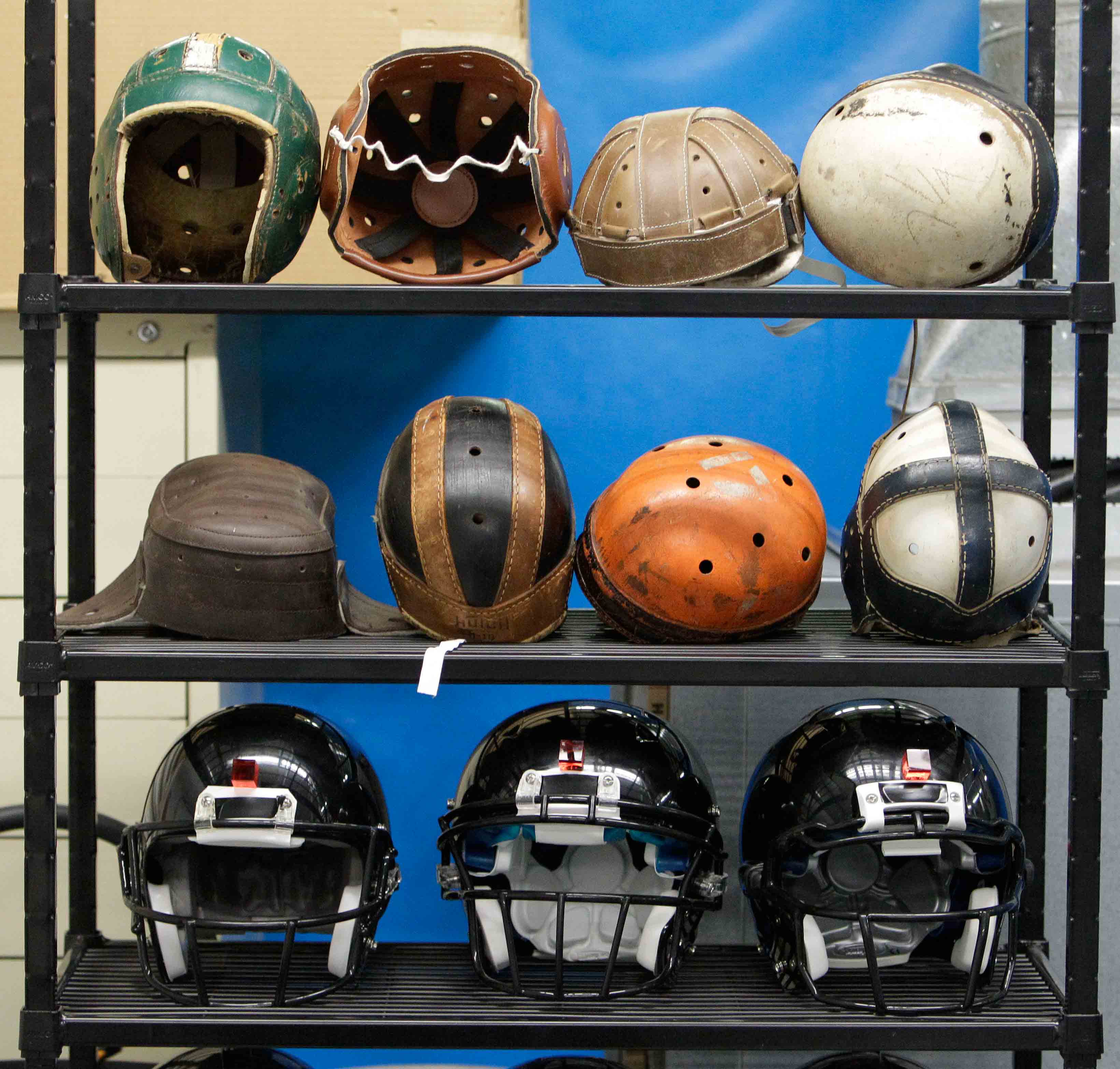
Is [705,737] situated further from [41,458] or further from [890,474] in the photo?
[41,458]

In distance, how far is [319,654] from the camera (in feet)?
5.30

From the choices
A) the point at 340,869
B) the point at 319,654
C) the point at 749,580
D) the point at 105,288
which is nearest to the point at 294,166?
the point at 105,288

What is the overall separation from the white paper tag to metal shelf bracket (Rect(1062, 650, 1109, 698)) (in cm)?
76

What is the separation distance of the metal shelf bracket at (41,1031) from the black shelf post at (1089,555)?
1.26m

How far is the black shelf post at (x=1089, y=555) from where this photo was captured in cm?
160

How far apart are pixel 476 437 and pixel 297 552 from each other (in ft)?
0.90

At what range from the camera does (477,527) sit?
1.66 m

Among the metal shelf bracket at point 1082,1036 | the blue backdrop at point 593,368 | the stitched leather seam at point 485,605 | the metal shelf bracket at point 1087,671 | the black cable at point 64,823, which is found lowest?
the metal shelf bracket at point 1082,1036

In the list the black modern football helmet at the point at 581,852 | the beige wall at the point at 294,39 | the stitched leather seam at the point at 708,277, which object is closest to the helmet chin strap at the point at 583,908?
the black modern football helmet at the point at 581,852

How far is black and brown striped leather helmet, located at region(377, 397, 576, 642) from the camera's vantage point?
1.66 m

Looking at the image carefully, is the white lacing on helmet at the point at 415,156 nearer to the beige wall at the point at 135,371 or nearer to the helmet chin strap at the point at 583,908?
the beige wall at the point at 135,371

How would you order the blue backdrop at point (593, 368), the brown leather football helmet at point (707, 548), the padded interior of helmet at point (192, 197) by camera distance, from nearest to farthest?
the brown leather football helmet at point (707, 548) → the padded interior of helmet at point (192, 197) → the blue backdrop at point (593, 368)

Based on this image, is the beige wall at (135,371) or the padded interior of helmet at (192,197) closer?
the padded interior of helmet at (192,197)

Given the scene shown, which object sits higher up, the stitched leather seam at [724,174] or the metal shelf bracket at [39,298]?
the stitched leather seam at [724,174]
